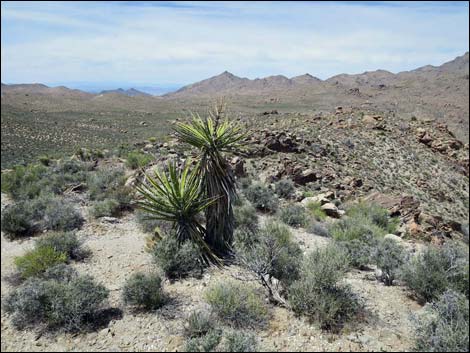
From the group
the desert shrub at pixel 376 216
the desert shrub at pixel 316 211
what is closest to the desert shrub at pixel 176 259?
the desert shrub at pixel 316 211

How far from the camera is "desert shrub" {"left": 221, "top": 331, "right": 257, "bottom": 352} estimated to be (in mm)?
4469

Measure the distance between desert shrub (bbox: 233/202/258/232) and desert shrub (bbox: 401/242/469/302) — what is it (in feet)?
13.1

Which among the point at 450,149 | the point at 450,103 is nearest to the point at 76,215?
the point at 450,149

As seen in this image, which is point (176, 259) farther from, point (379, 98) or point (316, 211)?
point (379, 98)

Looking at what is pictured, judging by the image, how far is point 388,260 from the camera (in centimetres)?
712

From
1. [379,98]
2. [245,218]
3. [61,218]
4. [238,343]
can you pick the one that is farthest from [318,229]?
[379,98]

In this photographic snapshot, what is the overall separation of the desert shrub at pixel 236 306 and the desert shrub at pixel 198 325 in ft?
0.99

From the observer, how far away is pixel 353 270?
7578 millimetres

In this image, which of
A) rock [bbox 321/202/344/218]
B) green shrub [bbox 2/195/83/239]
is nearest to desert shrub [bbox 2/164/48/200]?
green shrub [bbox 2/195/83/239]

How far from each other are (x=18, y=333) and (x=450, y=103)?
3062 inches

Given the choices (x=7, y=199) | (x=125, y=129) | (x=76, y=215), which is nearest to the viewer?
(x=76, y=215)

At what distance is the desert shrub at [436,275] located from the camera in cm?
603

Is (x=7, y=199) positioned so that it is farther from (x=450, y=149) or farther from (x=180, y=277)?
(x=450, y=149)

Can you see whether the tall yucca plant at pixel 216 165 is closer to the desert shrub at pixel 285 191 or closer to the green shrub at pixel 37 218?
the green shrub at pixel 37 218
